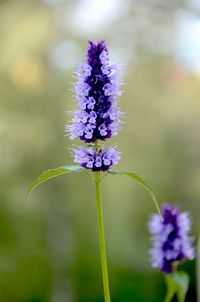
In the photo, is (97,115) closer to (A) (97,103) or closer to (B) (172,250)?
(A) (97,103)

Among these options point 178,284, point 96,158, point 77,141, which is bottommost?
point 178,284

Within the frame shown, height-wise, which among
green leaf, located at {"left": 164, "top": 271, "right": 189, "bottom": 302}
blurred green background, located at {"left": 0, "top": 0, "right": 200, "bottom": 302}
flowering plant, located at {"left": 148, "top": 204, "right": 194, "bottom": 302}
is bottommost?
green leaf, located at {"left": 164, "top": 271, "right": 189, "bottom": 302}

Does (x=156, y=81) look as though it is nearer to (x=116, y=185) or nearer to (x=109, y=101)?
(x=116, y=185)

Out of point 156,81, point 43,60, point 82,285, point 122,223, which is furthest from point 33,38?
point 82,285

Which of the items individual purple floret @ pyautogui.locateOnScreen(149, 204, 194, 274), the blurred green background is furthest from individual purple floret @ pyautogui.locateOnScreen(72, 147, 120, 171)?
the blurred green background

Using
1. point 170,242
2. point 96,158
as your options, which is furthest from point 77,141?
point 96,158

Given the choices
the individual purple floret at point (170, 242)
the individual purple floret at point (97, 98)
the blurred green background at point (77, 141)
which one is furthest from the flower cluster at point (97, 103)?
the blurred green background at point (77, 141)

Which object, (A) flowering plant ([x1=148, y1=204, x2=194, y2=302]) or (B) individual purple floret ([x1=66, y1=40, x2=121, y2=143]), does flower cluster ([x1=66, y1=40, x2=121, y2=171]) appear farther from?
(A) flowering plant ([x1=148, y1=204, x2=194, y2=302])
